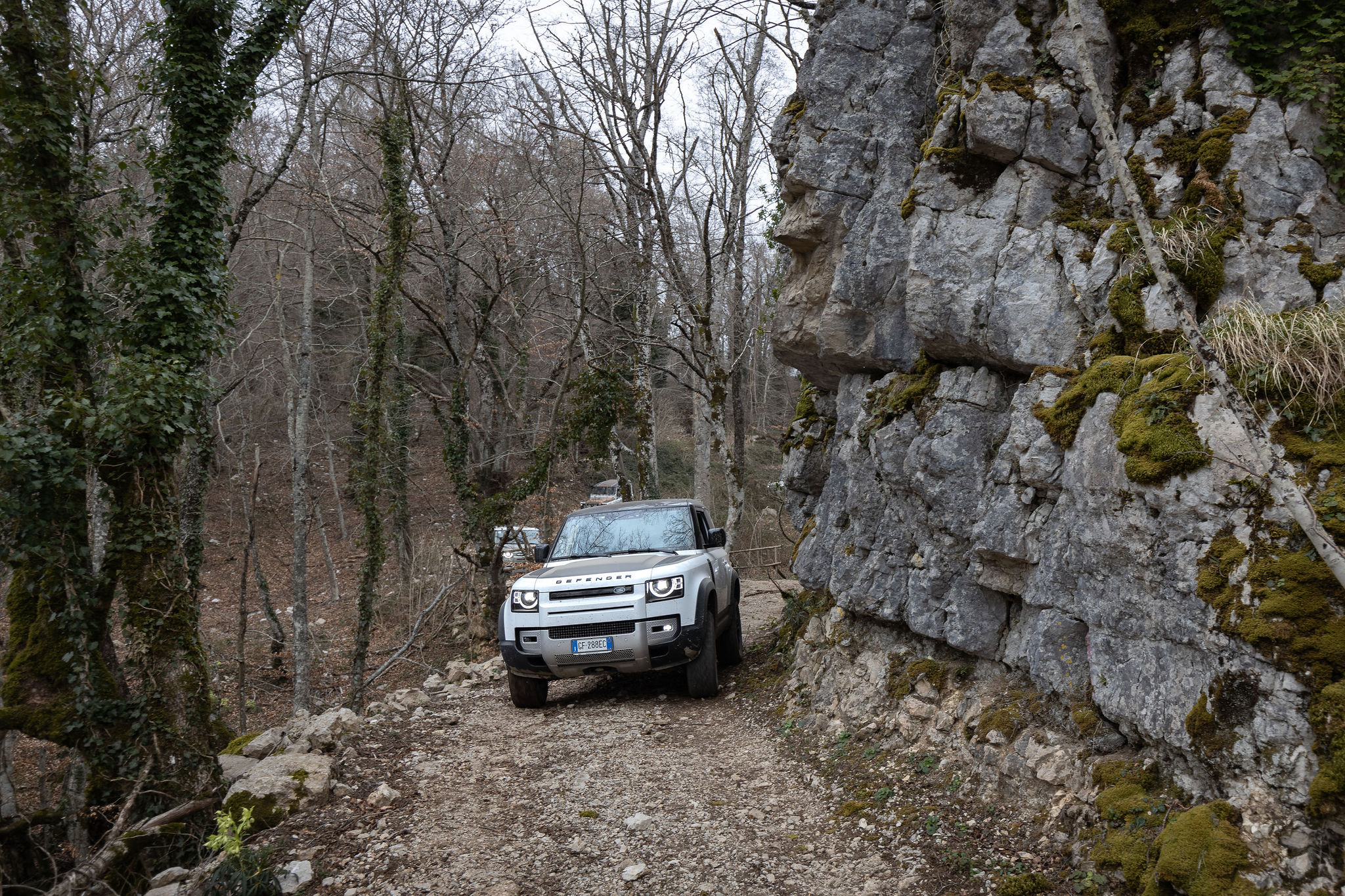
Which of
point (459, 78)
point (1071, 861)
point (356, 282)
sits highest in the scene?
point (459, 78)

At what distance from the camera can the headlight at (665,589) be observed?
736 centimetres

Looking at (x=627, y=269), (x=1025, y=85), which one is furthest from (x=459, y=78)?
(x=1025, y=85)

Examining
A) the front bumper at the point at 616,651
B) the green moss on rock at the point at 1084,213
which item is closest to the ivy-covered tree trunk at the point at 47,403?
the front bumper at the point at 616,651

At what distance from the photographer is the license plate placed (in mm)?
7266

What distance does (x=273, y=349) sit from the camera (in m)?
23.4

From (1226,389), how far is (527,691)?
647 cm

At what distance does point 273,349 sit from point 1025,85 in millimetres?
22663

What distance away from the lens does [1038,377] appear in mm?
5309

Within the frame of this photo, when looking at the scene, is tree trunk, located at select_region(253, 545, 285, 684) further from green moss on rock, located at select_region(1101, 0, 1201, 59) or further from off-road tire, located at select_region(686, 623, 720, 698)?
green moss on rock, located at select_region(1101, 0, 1201, 59)

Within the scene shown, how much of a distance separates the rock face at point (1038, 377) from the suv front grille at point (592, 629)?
72.8 inches

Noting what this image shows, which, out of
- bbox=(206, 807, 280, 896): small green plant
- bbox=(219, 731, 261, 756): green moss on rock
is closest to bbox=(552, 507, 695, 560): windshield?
bbox=(219, 731, 261, 756): green moss on rock

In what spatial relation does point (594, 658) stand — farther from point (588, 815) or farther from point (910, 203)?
point (910, 203)

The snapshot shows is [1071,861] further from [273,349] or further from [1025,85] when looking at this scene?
[273,349]

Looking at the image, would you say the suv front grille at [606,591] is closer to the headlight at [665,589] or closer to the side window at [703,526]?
the headlight at [665,589]
